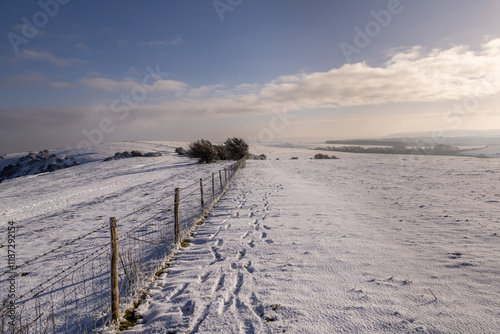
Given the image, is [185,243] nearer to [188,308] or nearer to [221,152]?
[188,308]

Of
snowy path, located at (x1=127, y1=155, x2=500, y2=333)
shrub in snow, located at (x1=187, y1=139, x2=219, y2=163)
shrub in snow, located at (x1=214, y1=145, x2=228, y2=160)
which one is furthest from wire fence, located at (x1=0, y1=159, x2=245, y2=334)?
shrub in snow, located at (x1=214, y1=145, x2=228, y2=160)

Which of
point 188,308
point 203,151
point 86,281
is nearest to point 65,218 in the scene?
point 86,281

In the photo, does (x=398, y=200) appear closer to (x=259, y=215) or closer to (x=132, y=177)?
(x=259, y=215)

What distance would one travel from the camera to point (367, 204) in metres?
8.80

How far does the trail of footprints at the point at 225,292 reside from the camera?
3053mm

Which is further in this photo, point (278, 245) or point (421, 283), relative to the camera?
point (278, 245)

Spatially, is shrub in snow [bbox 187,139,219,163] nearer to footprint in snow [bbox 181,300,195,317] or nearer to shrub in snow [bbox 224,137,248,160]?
shrub in snow [bbox 224,137,248,160]

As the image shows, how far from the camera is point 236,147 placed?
28484mm

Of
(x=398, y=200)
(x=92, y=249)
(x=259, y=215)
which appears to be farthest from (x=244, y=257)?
(x=398, y=200)

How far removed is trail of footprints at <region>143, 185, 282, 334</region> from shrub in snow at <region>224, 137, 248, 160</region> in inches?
911

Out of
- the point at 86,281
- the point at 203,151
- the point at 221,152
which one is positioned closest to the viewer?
the point at 86,281

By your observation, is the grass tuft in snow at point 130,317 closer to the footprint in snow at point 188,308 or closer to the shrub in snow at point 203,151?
the footprint in snow at point 188,308

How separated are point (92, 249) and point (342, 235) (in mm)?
6153

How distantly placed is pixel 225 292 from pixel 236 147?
25198 mm
